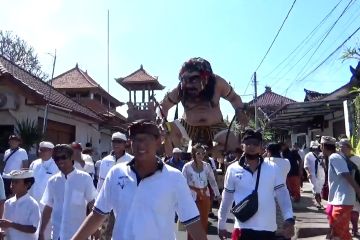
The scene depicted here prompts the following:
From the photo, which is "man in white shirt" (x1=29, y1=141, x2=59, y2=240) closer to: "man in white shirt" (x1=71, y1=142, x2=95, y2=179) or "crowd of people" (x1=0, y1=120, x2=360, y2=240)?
"crowd of people" (x1=0, y1=120, x2=360, y2=240)

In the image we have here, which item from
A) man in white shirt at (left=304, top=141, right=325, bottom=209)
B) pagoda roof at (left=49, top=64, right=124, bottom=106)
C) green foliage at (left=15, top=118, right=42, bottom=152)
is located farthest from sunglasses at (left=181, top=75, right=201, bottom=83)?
pagoda roof at (left=49, top=64, right=124, bottom=106)

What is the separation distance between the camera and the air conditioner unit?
630 inches

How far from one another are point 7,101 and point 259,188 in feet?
41.7

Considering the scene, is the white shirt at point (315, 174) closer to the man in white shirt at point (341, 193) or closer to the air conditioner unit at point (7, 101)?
the man in white shirt at point (341, 193)

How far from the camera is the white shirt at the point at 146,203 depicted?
123 inches

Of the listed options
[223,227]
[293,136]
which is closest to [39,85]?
[293,136]

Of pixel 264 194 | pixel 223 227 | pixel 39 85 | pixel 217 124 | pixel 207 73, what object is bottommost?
pixel 223 227

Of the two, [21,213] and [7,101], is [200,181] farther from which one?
[7,101]

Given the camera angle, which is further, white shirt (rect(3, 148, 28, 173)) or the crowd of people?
white shirt (rect(3, 148, 28, 173))

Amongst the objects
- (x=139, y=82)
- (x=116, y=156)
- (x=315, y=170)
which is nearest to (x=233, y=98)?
(x=116, y=156)

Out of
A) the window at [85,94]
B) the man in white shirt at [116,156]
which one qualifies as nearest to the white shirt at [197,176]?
the man in white shirt at [116,156]

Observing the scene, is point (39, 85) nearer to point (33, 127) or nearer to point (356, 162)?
point (33, 127)

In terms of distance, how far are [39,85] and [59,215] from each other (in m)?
16.6

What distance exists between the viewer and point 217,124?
4805mm
